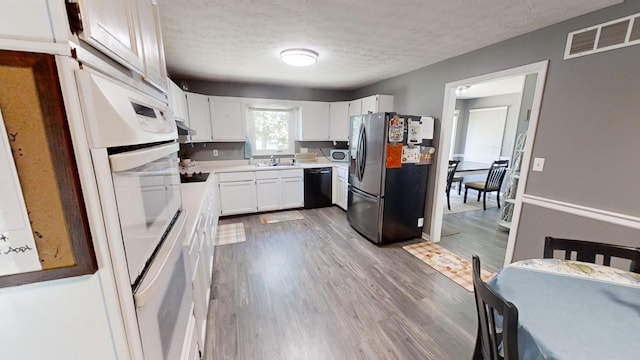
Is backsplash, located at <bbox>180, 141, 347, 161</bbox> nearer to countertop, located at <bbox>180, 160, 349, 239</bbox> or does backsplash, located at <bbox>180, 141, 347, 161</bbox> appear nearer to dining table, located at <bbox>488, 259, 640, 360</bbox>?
countertop, located at <bbox>180, 160, 349, 239</bbox>

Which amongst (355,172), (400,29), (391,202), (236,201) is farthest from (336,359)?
(236,201)

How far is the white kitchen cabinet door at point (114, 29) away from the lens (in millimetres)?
494

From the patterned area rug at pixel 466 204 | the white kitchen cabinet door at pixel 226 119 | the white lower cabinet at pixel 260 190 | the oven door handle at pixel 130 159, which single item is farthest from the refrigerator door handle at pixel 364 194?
the oven door handle at pixel 130 159

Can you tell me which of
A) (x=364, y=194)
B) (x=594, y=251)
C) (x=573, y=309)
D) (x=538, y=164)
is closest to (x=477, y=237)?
(x=538, y=164)

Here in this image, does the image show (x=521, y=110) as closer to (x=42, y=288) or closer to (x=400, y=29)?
(x=400, y=29)

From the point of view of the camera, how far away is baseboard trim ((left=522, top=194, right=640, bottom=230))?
167cm

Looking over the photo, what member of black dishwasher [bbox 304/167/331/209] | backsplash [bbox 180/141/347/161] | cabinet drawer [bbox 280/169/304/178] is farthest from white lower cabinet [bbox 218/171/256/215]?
black dishwasher [bbox 304/167/331/209]

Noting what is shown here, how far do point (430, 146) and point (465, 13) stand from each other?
1596 mm

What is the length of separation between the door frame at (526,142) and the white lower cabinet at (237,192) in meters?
2.85

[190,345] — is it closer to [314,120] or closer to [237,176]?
[237,176]

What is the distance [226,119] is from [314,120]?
63.9 inches

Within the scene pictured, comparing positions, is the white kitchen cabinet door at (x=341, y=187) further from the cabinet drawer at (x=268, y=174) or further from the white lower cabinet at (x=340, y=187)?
the cabinet drawer at (x=268, y=174)

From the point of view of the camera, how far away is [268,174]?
13.9ft

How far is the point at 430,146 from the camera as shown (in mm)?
3141
